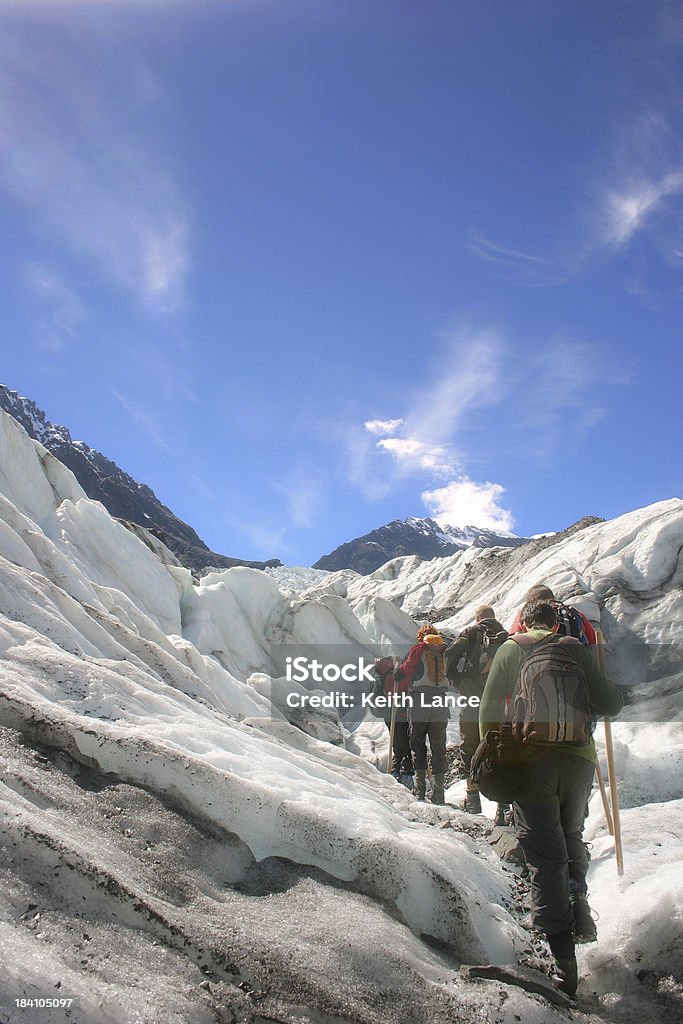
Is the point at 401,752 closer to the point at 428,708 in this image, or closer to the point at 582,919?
the point at 428,708

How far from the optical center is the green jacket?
408cm

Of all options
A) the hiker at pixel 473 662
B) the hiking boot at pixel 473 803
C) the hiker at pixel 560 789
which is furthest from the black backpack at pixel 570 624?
the hiking boot at pixel 473 803

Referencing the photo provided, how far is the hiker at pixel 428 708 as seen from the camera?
8891 mm

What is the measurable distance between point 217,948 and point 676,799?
6984 mm

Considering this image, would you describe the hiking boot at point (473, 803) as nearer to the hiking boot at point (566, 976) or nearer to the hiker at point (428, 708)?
the hiker at point (428, 708)

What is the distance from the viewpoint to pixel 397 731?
1038cm

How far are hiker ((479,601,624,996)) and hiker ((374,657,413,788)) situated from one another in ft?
18.7

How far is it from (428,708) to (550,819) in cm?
508

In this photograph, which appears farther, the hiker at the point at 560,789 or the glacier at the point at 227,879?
the hiker at the point at 560,789

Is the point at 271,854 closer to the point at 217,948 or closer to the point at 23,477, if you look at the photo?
the point at 217,948

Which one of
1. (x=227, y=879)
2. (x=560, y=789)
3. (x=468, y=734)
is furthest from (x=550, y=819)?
(x=468, y=734)

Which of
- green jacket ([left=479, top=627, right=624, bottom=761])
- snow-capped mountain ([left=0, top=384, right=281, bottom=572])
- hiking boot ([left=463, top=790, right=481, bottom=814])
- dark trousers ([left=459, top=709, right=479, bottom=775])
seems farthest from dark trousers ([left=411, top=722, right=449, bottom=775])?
snow-capped mountain ([left=0, top=384, right=281, bottom=572])

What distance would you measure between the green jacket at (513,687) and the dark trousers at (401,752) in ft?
19.5

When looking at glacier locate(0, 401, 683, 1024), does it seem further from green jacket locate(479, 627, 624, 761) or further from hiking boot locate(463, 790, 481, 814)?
green jacket locate(479, 627, 624, 761)
